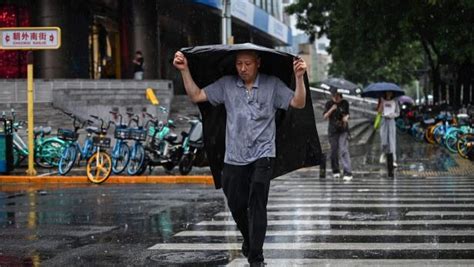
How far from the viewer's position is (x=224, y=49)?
6266 millimetres

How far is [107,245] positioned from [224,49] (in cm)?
272

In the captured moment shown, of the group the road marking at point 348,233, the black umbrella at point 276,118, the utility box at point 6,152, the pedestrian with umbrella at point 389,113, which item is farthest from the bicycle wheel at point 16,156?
the black umbrella at point 276,118

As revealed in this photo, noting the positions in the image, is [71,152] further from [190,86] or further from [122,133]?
[190,86]

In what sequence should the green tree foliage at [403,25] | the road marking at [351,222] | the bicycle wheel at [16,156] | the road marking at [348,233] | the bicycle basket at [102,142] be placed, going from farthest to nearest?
the green tree foliage at [403,25]
the bicycle wheel at [16,156]
the bicycle basket at [102,142]
the road marking at [351,222]
the road marking at [348,233]

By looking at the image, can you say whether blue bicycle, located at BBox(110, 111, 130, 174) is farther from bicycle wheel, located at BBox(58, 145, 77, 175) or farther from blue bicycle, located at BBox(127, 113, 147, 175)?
bicycle wheel, located at BBox(58, 145, 77, 175)

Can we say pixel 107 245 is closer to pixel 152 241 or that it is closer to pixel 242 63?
pixel 152 241

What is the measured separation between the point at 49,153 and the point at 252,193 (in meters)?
12.6

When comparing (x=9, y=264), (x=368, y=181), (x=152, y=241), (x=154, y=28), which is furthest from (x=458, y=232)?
(x=154, y=28)

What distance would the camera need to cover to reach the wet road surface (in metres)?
7.14

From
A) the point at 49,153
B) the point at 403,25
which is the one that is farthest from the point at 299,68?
the point at 403,25

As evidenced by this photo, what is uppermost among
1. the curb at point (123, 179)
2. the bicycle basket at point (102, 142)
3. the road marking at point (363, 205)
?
the bicycle basket at point (102, 142)

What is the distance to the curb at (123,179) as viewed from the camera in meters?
15.5

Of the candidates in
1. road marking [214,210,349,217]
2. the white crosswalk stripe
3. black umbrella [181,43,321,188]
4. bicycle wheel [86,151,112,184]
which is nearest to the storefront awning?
bicycle wheel [86,151,112,184]

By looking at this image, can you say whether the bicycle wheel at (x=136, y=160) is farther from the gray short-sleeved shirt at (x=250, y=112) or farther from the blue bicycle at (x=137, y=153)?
the gray short-sleeved shirt at (x=250, y=112)
